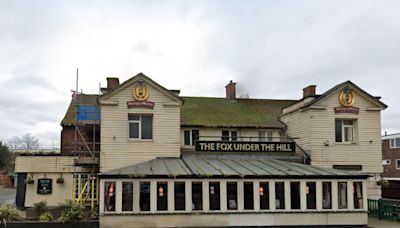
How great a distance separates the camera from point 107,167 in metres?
22.1

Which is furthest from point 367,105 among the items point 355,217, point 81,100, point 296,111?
point 81,100

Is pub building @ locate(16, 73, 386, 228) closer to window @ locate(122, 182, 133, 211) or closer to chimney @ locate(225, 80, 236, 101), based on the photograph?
window @ locate(122, 182, 133, 211)

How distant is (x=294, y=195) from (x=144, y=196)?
709cm

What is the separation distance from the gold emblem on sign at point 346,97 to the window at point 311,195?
676 cm

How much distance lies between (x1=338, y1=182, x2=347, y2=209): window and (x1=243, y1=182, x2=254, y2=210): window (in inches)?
172

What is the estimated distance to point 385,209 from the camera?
865 inches

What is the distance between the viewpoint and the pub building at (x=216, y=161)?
19.0 meters

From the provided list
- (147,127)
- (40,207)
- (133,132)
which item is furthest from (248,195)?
(40,207)

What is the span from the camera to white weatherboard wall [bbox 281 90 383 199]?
79.7ft

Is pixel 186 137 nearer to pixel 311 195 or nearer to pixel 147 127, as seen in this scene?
pixel 147 127

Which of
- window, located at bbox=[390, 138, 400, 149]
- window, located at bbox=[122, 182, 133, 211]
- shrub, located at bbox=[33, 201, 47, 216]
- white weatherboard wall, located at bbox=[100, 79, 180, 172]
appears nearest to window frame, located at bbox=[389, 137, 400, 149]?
window, located at bbox=[390, 138, 400, 149]

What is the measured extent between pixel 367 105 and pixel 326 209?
26.9ft

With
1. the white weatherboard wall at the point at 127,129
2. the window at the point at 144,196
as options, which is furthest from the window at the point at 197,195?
the white weatherboard wall at the point at 127,129

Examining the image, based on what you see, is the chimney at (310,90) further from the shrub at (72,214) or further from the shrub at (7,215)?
the shrub at (7,215)
